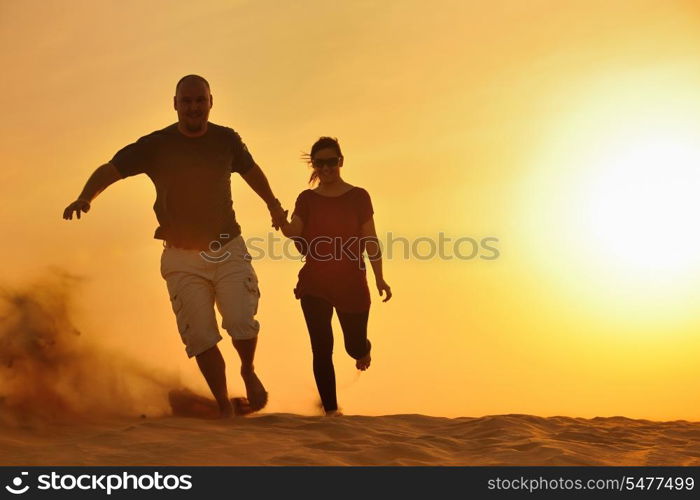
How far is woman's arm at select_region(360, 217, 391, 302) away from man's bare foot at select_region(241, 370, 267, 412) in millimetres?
1485

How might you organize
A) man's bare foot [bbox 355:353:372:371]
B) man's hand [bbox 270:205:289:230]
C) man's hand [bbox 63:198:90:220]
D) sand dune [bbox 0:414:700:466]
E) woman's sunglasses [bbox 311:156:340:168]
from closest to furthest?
sand dune [bbox 0:414:700:466]
man's hand [bbox 63:198:90:220]
man's hand [bbox 270:205:289:230]
woman's sunglasses [bbox 311:156:340:168]
man's bare foot [bbox 355:353:372:371]

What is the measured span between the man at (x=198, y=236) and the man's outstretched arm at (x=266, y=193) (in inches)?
17.5

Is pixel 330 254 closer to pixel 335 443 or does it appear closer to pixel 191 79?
pixel 191 79

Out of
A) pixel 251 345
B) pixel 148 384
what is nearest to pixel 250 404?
pixel 251 345

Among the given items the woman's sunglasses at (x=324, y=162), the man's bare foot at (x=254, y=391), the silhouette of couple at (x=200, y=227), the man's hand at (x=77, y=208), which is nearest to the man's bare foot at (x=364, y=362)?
the silhouette of couple at (x=200, y=227)

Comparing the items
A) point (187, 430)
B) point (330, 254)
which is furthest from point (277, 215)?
point (187, 430)

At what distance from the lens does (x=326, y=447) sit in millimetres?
5980

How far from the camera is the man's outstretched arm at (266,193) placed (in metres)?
7.60

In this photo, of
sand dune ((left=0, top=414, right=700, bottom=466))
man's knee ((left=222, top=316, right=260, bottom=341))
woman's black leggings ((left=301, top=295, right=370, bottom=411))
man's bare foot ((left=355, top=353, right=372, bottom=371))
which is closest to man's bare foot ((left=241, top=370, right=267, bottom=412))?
sand dune ((left=0, top=414, right=700, bottom=466))

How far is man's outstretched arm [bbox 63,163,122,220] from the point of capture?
6.77m

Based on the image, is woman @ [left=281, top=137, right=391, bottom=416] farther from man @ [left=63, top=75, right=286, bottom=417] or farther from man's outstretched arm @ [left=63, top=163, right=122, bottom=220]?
man's outstretched arm @ [left=63, top=163, right=122, bottom=220]

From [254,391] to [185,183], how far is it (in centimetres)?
157

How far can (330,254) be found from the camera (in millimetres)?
7844
